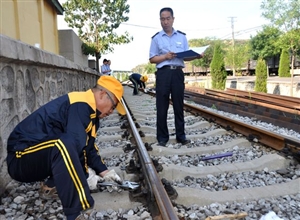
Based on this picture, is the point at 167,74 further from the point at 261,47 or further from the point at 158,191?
the point at 261,47

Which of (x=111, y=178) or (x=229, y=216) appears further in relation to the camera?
(x=111, y=178)

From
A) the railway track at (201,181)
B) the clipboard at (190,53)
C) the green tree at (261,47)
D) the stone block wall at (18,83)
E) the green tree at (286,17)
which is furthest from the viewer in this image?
the green tree at (261,47)

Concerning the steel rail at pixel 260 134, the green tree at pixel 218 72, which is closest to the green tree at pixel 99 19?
the green tree at pixel 218 72

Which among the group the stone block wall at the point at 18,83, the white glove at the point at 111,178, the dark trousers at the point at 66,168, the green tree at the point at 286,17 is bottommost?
the white glove at the point at 111,178

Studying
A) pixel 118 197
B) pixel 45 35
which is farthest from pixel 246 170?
pixel 45 35

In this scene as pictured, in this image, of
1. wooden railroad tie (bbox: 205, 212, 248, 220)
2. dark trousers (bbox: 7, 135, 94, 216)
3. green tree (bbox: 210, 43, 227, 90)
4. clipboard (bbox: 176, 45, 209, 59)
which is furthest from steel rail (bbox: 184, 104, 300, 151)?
green tree (bbox: 210, 43, 227, 90)

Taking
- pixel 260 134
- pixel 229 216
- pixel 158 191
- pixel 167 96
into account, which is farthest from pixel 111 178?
pixel 260 134

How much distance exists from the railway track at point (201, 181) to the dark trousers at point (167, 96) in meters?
0.19

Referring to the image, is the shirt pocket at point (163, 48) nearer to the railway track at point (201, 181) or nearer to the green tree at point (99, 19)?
the railway track at point (201, 181)

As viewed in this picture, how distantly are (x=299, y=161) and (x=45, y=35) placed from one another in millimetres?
10513

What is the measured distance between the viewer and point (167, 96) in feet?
13.6

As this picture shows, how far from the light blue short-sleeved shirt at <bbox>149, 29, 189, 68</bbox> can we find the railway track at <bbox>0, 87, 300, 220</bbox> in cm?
108

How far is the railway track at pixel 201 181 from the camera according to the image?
2107mm

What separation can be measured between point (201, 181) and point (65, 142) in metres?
1.33
